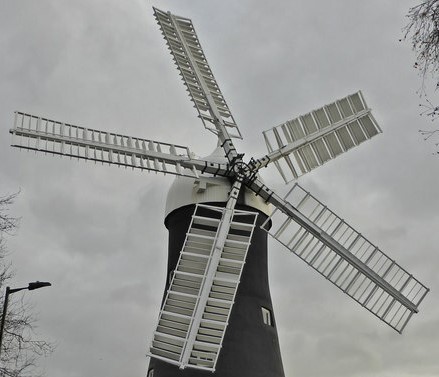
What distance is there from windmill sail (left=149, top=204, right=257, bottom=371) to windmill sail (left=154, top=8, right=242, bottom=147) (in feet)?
11.2

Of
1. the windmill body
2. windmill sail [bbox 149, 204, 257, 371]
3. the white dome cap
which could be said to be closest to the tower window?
the windmill body

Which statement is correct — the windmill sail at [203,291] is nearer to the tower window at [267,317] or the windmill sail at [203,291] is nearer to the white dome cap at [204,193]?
the white dome cap at [204,193]

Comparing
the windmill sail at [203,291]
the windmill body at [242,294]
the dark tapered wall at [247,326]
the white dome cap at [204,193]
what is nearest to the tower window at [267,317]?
the windmill body at [242,294]

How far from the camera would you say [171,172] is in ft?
51.5

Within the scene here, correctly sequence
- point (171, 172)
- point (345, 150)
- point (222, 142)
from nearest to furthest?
point (171, 172), point (222, 142), point (345, 150)

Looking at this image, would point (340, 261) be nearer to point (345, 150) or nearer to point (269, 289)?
point (269, 289)

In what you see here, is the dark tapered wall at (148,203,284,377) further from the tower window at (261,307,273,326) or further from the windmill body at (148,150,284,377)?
the tower window at (261,307,273,326)

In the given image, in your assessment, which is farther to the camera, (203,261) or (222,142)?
(222,142)

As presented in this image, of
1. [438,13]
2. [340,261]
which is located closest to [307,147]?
[340,261]

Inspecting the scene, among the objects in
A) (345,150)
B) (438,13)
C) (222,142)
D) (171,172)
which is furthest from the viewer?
(345,150)

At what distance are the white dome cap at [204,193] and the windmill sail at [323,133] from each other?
1.31 meters

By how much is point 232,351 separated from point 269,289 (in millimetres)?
2707

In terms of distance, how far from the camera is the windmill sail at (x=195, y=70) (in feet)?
58.6

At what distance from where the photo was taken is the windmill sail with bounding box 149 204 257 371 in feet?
43.0
